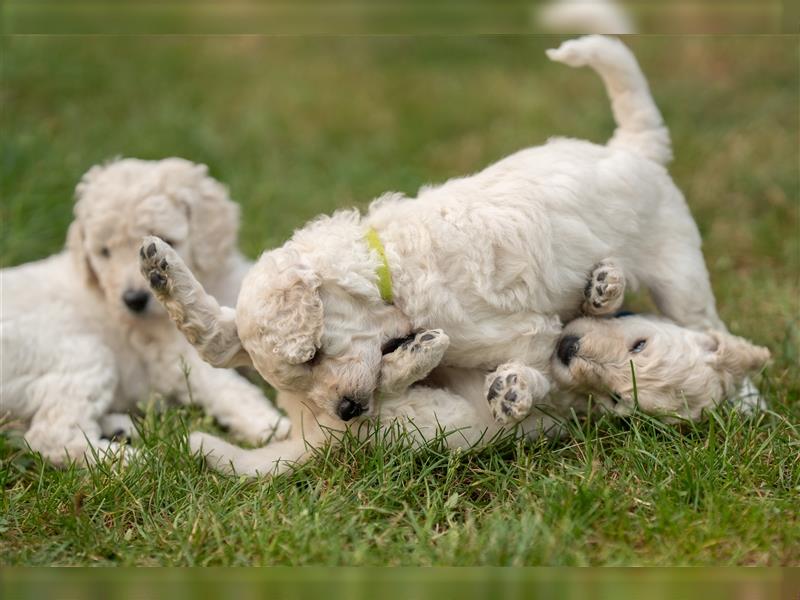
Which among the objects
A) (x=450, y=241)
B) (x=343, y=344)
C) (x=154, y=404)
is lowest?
(x=154, y=404)

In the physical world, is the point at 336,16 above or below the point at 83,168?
above

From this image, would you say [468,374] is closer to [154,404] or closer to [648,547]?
[648,547]

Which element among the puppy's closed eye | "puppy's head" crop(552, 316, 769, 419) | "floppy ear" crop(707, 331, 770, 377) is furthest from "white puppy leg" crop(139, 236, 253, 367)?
"floppy ear" crop(707, 331, 770, 377)

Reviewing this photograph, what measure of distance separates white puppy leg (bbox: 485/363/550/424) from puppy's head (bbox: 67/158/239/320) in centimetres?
220

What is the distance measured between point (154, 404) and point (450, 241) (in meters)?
2.06

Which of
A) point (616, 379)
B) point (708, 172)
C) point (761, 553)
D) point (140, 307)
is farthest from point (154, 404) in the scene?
point (708, 172)

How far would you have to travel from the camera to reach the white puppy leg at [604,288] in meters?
4.29

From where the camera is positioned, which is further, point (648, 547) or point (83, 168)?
point (83, 168)

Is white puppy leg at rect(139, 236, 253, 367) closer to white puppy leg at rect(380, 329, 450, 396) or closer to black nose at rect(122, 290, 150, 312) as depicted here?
white puppy leg at rect(380, 329, 450, 396)

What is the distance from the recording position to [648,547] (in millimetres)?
3572

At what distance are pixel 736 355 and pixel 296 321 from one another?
6.88 feet

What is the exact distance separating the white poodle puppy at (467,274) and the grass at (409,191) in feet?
1.44

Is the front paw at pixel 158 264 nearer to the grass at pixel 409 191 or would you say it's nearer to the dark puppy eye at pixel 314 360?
the dark puppy eye at pixel 314 360

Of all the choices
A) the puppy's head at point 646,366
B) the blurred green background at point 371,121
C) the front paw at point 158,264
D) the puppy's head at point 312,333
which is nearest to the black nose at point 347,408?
the puppy's head at point 312,333
